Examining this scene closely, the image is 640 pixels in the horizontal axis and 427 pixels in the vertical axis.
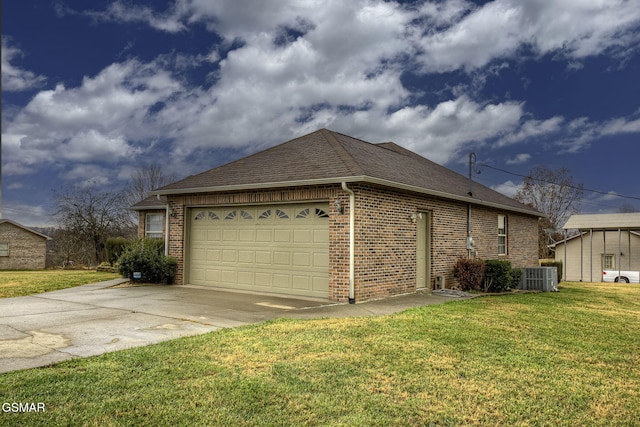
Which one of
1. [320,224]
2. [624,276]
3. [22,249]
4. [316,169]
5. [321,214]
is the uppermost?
[316,169]

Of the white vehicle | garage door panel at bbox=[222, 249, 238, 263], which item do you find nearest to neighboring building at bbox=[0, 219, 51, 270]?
garage door panel at bbox=[222, 249, 238, 263]

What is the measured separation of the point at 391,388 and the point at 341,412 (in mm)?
769

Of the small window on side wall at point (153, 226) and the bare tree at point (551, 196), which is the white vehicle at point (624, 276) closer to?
the bare tree at point (551, 196)

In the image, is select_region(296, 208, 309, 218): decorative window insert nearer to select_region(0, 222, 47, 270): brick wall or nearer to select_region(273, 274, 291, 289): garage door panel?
Answer: select_region(273, 274, 291, 289): garage door panel

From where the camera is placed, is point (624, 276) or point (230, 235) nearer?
point (230, 235)

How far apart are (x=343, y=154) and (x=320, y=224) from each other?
2123mm

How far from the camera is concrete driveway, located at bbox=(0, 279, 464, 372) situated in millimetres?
5688

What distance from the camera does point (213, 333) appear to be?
6.49 metres

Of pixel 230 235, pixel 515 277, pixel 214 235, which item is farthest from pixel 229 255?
pixel 515 277

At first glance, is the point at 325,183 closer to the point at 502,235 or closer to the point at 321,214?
the point at 321,214

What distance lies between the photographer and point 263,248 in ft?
38.2

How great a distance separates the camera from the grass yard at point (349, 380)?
369cm

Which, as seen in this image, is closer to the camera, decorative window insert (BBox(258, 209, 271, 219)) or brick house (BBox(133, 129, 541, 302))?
brick house (BBox(133, 129, 541, 302))

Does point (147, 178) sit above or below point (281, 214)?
above
